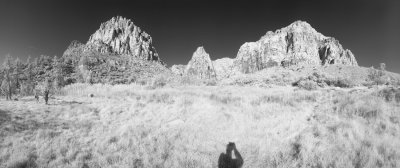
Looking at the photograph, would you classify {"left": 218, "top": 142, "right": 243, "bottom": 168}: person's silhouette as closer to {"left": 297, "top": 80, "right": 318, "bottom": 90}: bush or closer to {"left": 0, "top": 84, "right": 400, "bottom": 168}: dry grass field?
{"left": 0, "top": 84, "right": 400, "bottom": 168}: dry grass field

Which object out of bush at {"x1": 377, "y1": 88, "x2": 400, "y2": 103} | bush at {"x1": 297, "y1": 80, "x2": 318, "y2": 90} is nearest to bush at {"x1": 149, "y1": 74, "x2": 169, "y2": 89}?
bush at {"x1": 297, "y1": 80, "x2": 318, "y2": 90}

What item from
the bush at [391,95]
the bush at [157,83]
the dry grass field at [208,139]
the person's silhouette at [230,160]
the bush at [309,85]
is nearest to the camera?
the dry grass field at [208,139]

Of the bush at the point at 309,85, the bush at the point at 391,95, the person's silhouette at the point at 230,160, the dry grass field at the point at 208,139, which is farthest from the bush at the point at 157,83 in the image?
the bush at the point at 391,95

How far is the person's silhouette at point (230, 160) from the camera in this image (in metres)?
4.35

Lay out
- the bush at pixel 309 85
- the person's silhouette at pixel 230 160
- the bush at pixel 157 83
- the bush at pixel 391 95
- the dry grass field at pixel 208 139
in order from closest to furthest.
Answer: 1. the dry grass field at pixel 208 139
2. the person's silhouette at pixel 230 160
3. the bush at pixel 391 95
4. the bush at pixel 309 85
5. the bush at pixel 157 83

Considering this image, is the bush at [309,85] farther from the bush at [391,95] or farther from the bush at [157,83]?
the bush at [157,83]

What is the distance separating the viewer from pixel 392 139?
4.57m

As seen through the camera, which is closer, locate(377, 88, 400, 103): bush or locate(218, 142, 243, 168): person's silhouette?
locate(218, 142, 243, 168): person's silhouette

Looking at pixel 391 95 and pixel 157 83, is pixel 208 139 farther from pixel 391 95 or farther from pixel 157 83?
pixel 157 83

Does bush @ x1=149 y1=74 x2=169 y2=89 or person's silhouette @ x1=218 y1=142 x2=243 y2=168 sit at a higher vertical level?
bush @ x1=149 y1=74 x2=169 y2=89

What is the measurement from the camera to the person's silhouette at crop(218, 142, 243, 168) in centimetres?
435

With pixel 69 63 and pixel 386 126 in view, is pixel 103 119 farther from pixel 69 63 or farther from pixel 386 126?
pixel 69 63

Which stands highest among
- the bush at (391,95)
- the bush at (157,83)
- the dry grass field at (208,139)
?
the bush at (157,83)

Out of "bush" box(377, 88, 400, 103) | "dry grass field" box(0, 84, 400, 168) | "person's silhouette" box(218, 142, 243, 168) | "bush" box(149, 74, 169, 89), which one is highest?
"bush" box(149, 74, 169, 89)
